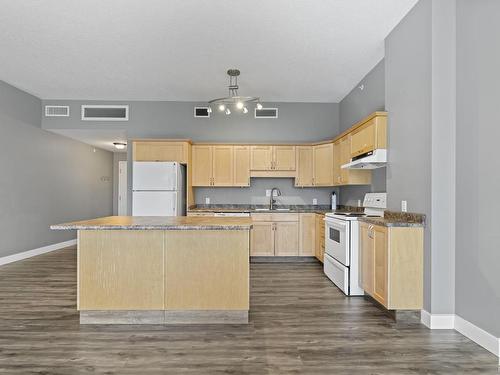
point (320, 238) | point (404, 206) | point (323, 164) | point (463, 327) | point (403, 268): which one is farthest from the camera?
point (323, 164)

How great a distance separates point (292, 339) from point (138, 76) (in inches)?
169

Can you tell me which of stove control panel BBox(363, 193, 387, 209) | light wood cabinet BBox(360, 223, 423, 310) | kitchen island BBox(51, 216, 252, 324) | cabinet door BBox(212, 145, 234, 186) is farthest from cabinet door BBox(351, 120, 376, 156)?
cabinet door BBox(212, 145, 234, 186)

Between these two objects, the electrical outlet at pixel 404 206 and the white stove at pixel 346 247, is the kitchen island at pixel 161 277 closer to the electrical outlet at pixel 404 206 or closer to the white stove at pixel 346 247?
the white stove at pixel 346 247

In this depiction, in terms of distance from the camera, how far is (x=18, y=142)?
5840 mm

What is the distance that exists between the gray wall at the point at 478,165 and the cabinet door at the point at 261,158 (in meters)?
3.58

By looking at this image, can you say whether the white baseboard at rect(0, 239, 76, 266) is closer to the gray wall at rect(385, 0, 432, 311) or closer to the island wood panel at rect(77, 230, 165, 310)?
the island wood panel at rect(77, 230, 165, 310)

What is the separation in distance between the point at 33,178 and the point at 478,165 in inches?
269

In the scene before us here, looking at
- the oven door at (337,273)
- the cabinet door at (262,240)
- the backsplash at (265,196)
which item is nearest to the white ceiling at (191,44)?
the backsplash at (265,196)

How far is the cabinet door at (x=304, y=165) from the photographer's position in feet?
20.3

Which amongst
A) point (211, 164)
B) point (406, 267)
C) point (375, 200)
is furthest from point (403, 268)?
point (211, 164)

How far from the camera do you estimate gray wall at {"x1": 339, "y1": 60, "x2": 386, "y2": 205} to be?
4521 mm

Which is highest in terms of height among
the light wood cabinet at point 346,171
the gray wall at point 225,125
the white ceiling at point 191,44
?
the white ceiling at point 191,44

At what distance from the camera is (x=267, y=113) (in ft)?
21.4

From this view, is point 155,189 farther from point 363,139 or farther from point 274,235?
point 363,139
